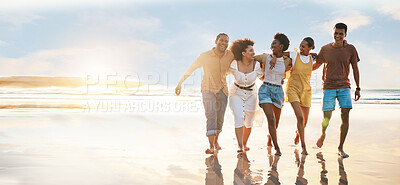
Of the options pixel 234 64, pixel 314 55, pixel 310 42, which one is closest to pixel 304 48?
pixel 310 42

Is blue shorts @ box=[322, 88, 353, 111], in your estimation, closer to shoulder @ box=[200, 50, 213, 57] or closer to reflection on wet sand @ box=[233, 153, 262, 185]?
reflection on wet sand @ box=[233, 153, 262, 185]

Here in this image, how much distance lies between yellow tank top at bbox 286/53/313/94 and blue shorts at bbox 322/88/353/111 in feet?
1.54

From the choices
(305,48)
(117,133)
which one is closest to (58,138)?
(117,133)

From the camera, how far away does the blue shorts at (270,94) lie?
17.5ft

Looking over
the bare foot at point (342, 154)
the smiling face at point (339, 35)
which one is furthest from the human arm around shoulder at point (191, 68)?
the bare foot at point (342, 154)

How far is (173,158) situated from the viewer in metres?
4.86

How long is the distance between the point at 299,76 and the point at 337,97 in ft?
2.50

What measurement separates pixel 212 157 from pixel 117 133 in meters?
2.89

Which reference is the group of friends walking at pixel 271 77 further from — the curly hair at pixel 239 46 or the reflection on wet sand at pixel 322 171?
the reflection on wet sand at pixel 322 171

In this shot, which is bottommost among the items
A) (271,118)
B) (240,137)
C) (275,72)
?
(240,137)

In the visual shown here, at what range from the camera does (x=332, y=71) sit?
5.59m

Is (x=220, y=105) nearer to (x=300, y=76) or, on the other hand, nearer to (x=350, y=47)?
(x=300, y=76)

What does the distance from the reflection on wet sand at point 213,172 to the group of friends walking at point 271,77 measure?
0.61m

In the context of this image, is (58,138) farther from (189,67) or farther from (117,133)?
(189,67)
